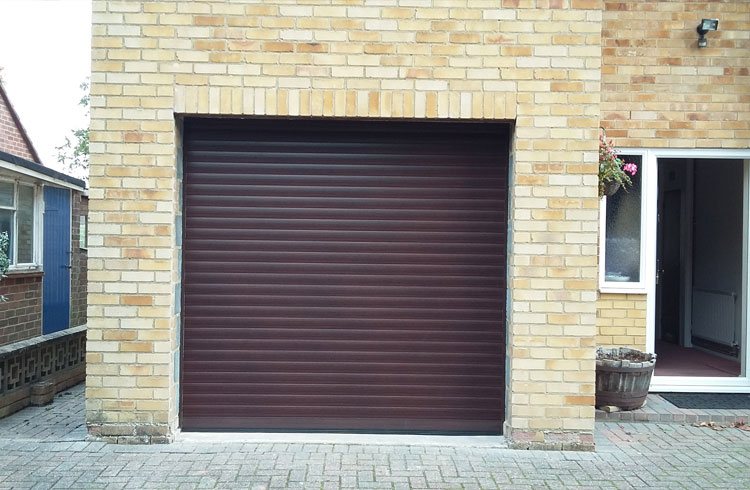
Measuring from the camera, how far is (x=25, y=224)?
30.7ft

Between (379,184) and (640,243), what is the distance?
318 centimetres

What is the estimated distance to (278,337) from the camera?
556 cm

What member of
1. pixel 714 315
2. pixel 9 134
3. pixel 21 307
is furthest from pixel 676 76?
pixel 9 134

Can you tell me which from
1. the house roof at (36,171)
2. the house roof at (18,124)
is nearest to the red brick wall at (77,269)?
the house roof at (36,171)

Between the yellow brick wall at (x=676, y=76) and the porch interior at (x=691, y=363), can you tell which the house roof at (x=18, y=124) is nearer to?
the yellow brick wall at (x=676, y=76)

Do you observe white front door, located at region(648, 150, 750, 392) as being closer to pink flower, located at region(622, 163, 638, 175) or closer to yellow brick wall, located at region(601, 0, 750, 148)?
yellow brick wall, located at region(601, 0, 750, 148)

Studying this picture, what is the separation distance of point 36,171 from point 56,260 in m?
2.16

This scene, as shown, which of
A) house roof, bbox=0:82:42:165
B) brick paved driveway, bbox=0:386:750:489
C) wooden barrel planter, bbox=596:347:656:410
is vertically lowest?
→ brick paved driveway, bbox=0:386:750:489

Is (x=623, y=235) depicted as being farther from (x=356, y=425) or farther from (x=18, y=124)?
(x=18, y=124)

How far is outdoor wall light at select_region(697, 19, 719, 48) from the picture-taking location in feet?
21.4

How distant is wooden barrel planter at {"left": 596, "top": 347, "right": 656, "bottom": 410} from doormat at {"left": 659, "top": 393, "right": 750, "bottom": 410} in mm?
643

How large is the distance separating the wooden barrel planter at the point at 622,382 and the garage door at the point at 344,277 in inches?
47.7

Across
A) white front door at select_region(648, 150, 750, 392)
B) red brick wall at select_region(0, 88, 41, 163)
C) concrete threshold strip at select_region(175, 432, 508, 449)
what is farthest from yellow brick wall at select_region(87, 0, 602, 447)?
red brick wall at select_region(0, 88, 41, 163)

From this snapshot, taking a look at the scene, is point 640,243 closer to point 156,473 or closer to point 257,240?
point 257,240
